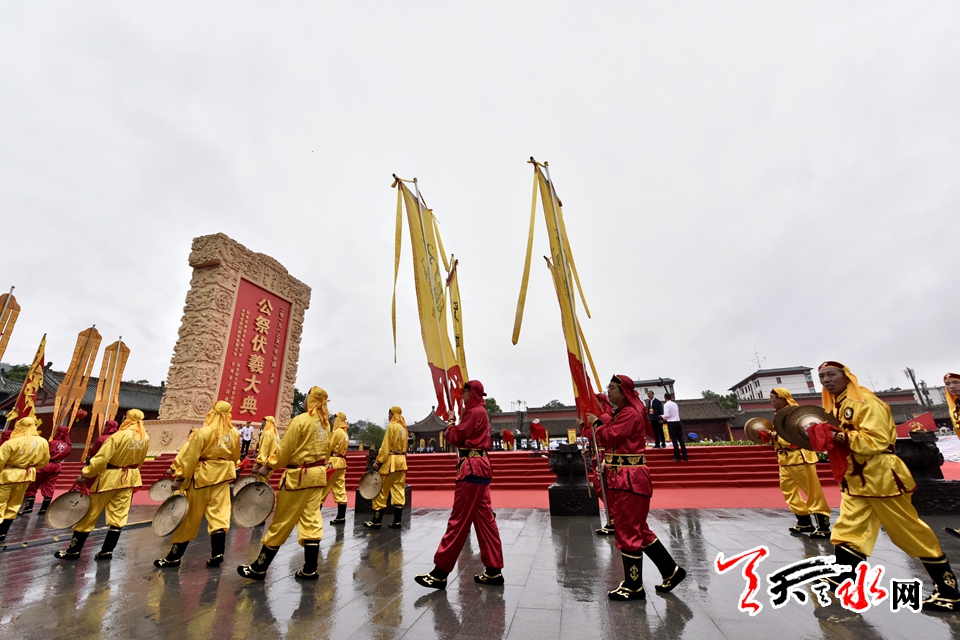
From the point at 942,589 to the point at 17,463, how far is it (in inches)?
390

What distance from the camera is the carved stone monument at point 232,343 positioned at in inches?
574

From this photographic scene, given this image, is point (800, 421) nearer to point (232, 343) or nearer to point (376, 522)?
point (376, 522)

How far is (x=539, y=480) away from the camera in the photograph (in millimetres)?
10656

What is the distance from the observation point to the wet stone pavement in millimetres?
2510

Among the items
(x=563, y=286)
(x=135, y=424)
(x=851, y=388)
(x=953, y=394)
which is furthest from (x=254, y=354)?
(x=953, y=394)

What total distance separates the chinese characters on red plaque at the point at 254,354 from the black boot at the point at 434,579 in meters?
14.9

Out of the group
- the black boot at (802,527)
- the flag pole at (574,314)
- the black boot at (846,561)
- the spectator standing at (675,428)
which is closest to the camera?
the black boot at (846,561)

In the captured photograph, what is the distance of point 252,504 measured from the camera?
4.20 m

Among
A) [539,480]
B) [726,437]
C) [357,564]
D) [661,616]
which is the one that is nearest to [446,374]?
[357,564]

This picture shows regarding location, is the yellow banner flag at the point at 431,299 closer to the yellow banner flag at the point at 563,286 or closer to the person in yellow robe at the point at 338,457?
the yellow banner flag at the point at 563,286

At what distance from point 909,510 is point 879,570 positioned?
1.50 ft

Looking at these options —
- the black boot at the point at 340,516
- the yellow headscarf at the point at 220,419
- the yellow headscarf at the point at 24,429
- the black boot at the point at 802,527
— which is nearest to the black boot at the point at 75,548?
the yellow headscarf at the point at 220,419

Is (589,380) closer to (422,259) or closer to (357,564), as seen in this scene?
(422,259)

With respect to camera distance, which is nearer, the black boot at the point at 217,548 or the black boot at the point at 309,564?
the black boot at the point at 309,564
